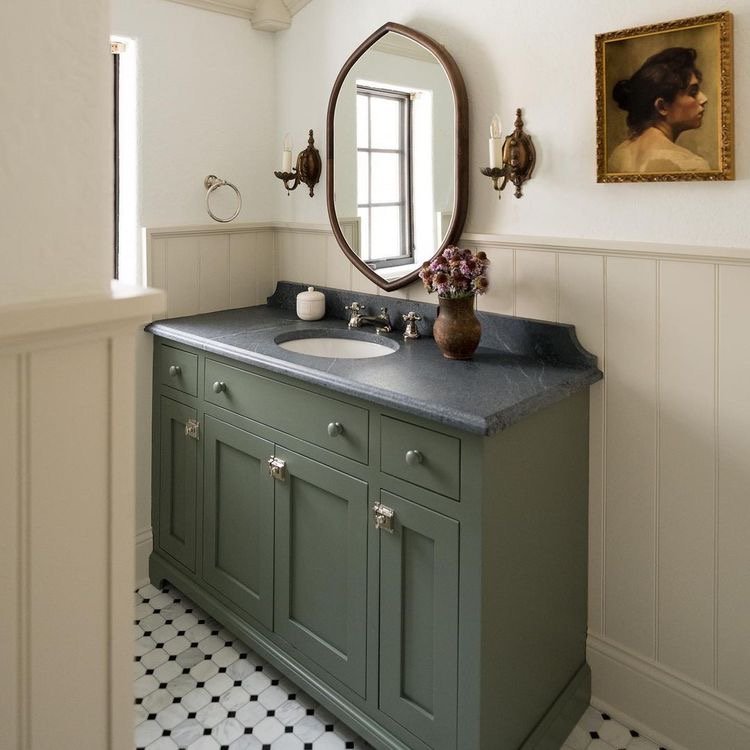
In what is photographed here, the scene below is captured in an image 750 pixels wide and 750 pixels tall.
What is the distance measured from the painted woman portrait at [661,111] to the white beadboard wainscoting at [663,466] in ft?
0.66

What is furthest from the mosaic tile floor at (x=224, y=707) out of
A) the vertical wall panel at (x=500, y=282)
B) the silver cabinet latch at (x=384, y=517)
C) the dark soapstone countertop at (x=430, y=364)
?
the vertical wall panel at (x=500, y=282)

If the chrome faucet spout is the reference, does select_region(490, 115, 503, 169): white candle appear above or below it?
above

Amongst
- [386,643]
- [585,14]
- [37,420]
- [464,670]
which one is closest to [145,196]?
[585,14]

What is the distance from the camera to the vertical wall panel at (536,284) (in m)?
1.98

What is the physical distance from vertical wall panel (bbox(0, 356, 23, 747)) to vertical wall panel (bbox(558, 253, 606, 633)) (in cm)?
157

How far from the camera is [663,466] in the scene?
1.83 meters

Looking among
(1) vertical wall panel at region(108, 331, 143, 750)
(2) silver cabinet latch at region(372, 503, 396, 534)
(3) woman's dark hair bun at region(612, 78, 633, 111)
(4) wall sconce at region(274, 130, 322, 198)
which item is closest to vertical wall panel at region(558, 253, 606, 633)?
(3) woman's dark hair bun at region(612, 78, 633, 111)

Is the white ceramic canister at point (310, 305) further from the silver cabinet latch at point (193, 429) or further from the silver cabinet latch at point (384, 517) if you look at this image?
the silver cabinet latch at point (384, 517)

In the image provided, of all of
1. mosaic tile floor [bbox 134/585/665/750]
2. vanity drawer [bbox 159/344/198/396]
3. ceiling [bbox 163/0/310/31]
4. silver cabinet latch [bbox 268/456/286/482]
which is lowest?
mosaic tile floor [bbox 134/585/665/750]

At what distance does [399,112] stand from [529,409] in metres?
1.16

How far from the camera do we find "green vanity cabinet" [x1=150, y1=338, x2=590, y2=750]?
62.4 inches

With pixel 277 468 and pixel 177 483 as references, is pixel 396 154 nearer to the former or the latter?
pixel 277 468

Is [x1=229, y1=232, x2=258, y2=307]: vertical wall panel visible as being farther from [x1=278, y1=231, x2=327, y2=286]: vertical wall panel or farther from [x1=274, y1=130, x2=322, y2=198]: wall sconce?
[x1=274, y1=130, x2=322, y2=198]: wall sconce

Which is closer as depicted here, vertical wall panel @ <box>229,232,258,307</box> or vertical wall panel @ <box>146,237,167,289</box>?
vertical wall panel @ <box>146,237,167,289</box>
